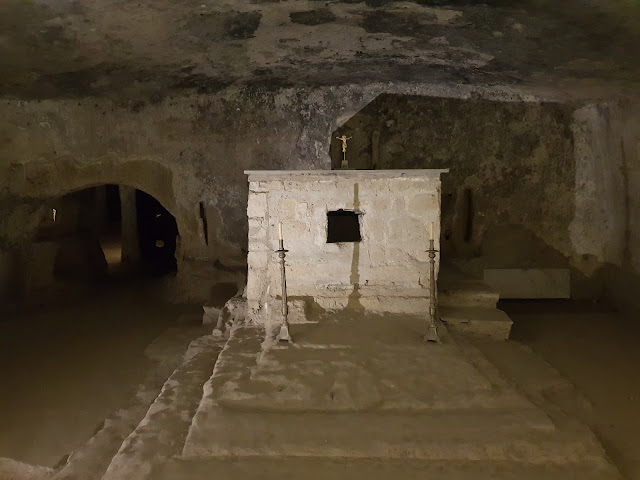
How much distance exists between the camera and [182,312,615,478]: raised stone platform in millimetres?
3145

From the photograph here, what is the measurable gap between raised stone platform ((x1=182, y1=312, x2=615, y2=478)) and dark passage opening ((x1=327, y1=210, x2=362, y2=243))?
11.8 ft

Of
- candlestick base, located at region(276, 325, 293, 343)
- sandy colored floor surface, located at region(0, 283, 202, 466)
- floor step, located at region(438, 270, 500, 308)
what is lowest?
sandy colored floor surface, located at region(0, 283, 202, 466)

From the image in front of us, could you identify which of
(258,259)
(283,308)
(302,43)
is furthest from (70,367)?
(302,43)

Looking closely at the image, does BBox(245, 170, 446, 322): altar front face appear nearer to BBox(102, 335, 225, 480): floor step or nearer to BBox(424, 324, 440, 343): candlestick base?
BBox(424, 324, 440, 343): candlestick base

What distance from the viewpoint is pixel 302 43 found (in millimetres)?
5758

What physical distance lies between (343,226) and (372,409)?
16.9 feet

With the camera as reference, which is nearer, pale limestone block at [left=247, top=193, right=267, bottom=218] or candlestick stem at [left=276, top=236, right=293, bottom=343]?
candlestick stem at [left=276, top=236, right=293, bottom=343]

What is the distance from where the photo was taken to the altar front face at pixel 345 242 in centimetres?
516

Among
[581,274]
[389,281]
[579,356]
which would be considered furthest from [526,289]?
[389,281]

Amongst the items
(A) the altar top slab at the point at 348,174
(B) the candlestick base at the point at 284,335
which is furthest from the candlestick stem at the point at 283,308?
(A) the altar top slab at the point at 348,174

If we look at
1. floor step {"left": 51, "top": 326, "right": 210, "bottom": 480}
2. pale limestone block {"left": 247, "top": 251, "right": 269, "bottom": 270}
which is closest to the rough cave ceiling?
pale limestone block {"left": 247, "top": 251, "right": 269, "bottom": 270}

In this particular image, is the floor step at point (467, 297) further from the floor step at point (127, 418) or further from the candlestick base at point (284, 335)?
the floor step at point (127, 418)

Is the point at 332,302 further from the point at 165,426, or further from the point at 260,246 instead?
the point at 165,426

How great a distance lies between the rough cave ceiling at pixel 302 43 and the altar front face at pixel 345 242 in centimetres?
163
